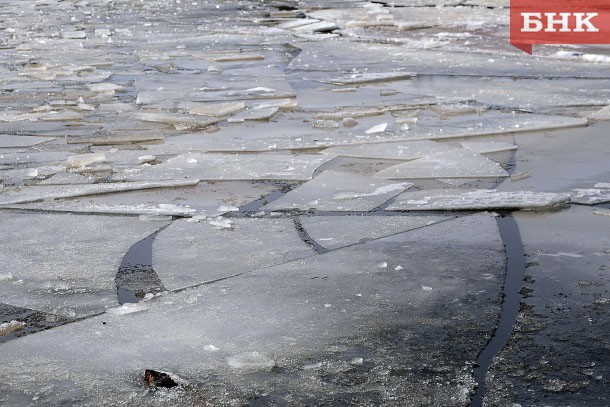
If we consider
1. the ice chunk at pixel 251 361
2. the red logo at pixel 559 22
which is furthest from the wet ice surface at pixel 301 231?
the red logo at pixel 559 22

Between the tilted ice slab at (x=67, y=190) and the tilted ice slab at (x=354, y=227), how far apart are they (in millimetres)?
770

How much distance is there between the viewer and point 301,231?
127 inches

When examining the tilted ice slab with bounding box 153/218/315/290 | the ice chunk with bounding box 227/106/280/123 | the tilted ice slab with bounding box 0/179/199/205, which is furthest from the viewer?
the ice chunk with bounding box 227/106/280/123

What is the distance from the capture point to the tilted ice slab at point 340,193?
355 cm

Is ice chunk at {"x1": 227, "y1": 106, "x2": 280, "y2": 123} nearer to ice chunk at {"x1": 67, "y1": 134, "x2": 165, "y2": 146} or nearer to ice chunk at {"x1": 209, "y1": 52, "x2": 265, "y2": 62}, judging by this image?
ice chunk at {"x1": 67, "y1": 134, "x2": 165, "y2": 146}

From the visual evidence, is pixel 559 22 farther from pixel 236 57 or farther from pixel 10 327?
pixel 10 327

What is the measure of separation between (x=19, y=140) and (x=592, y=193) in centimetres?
285

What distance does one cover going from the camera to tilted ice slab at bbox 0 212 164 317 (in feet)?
8.75

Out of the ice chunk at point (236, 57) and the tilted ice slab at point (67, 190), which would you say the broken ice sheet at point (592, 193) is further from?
the ice chunk at point (236, 57)

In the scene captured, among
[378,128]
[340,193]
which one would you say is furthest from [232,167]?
[378,128]

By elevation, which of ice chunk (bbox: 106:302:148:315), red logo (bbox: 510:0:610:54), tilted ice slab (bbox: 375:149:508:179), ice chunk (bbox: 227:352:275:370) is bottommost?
red logo (bbox: 510:0:610:54)

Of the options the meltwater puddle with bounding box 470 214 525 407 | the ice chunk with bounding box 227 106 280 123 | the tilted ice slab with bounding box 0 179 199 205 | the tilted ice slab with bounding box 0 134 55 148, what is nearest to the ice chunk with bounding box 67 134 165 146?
the tilted ice slab with bounding box 0 134 55 148

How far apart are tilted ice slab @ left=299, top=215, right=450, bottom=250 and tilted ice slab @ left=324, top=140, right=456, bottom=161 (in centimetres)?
98

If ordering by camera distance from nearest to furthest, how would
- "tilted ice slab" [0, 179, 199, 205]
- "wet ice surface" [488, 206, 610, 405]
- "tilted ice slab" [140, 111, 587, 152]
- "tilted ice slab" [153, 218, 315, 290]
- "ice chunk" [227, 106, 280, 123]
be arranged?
"wet ice surface" [488, 206, 610, 405] < "tilted ice slab" [153, 218, 315, 290] < "tilted ice slab" [0, 179, 199, 205] < "tilted ice slab" [140, 111, 587, 152] < "ice chunk" [227, 106, 280, 123]
